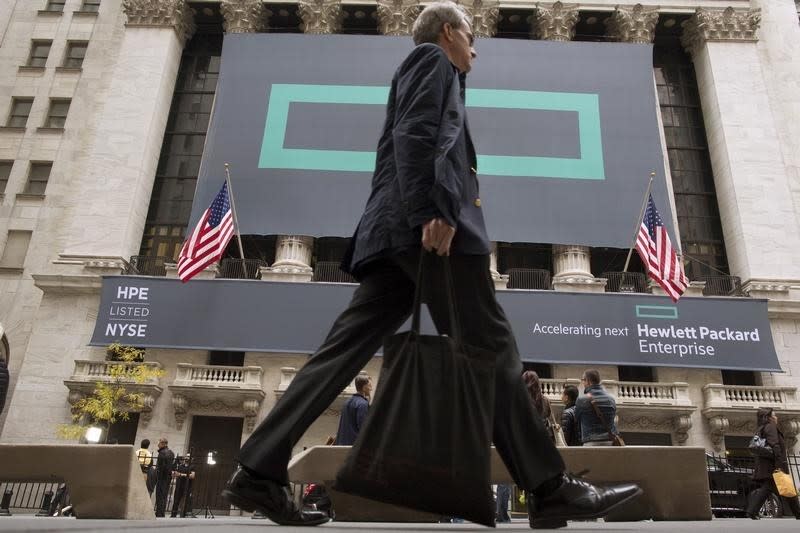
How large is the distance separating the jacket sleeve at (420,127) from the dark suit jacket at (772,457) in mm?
9100

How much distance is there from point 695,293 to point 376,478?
25671 mm

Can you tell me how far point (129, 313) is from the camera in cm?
2366

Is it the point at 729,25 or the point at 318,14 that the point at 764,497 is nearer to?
the point at 729,25

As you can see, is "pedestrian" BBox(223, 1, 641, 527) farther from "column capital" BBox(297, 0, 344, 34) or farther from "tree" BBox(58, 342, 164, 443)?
"column capital" BBox(297, 0, 344, 34)

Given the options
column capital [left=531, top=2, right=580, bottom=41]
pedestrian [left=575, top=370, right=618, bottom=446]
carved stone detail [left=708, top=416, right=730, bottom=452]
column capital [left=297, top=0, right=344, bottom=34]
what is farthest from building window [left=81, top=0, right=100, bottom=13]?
carved stone detail [left=708, top=416, right=730, bottom=452]

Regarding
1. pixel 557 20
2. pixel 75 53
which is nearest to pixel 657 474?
pixel 557 20

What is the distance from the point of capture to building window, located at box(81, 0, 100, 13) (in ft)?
108

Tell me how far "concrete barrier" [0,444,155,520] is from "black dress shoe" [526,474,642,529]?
2.96 m

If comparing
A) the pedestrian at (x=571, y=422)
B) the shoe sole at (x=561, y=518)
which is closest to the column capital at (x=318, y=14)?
the pedestrian at (x=571, y=422)

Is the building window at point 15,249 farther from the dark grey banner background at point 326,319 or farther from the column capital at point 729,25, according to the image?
the column capital at point 729,25

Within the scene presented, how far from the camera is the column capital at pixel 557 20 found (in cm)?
2997

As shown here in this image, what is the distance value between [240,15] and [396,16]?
7576 mm

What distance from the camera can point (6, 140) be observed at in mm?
30359

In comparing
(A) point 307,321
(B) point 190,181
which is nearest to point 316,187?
(A) point 307,321
